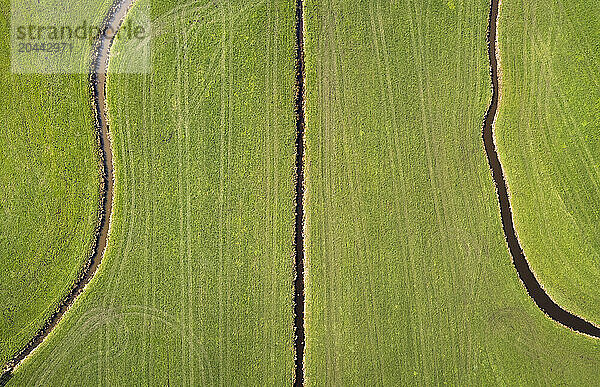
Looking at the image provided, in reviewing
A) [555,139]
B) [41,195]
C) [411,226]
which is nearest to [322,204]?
[411,226]

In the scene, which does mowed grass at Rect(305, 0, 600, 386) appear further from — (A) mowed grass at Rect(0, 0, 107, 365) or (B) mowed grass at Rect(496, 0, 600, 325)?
(A) mowed grass at Rect(0, 0, 107, 365)

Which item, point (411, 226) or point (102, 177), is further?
point (102, 177)

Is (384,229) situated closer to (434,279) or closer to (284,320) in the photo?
(434,279)

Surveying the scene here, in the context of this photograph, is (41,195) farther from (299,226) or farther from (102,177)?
(299,226)

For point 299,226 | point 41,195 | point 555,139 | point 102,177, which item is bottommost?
point 299,226

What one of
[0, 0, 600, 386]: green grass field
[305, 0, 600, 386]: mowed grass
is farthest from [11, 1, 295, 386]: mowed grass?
[305, 0, 600, 386]: mowed grass

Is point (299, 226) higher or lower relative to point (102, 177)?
lower

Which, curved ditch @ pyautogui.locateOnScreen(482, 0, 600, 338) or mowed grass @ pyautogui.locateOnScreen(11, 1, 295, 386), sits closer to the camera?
mowed grass @ pyautogui.locateOnScreen(11, 1, 295, 386)
